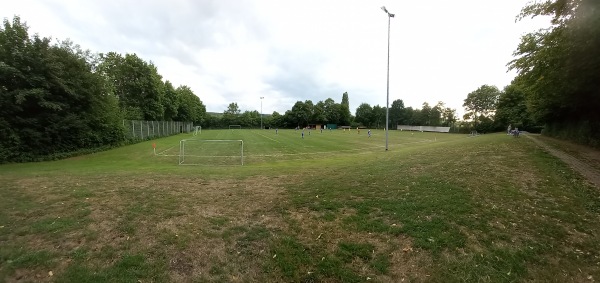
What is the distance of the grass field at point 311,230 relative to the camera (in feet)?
16.7

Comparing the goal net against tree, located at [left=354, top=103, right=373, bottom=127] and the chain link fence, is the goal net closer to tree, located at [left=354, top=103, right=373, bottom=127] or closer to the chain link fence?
the chain link fence

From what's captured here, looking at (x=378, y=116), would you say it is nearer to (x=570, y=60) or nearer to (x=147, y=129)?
(x=147, y=129)

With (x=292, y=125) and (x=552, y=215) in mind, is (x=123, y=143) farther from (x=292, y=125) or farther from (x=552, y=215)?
(x=292, y=125)

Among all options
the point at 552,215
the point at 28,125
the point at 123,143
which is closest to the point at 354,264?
the point at 552,215

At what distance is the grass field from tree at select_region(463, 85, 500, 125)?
91.2 m

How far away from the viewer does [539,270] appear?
197 inches

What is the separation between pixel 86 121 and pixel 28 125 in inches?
145

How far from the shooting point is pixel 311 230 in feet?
21.2

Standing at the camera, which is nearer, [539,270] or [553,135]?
[539,270]

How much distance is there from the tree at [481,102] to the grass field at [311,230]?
299ft

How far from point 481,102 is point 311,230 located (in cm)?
10009

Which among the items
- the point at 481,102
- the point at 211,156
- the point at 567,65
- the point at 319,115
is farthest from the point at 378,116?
the point at 567,65

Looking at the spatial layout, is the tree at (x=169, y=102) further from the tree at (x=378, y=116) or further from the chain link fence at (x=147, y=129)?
the tree at (x=378, y=116)

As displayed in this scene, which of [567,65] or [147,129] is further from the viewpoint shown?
[147,129]
